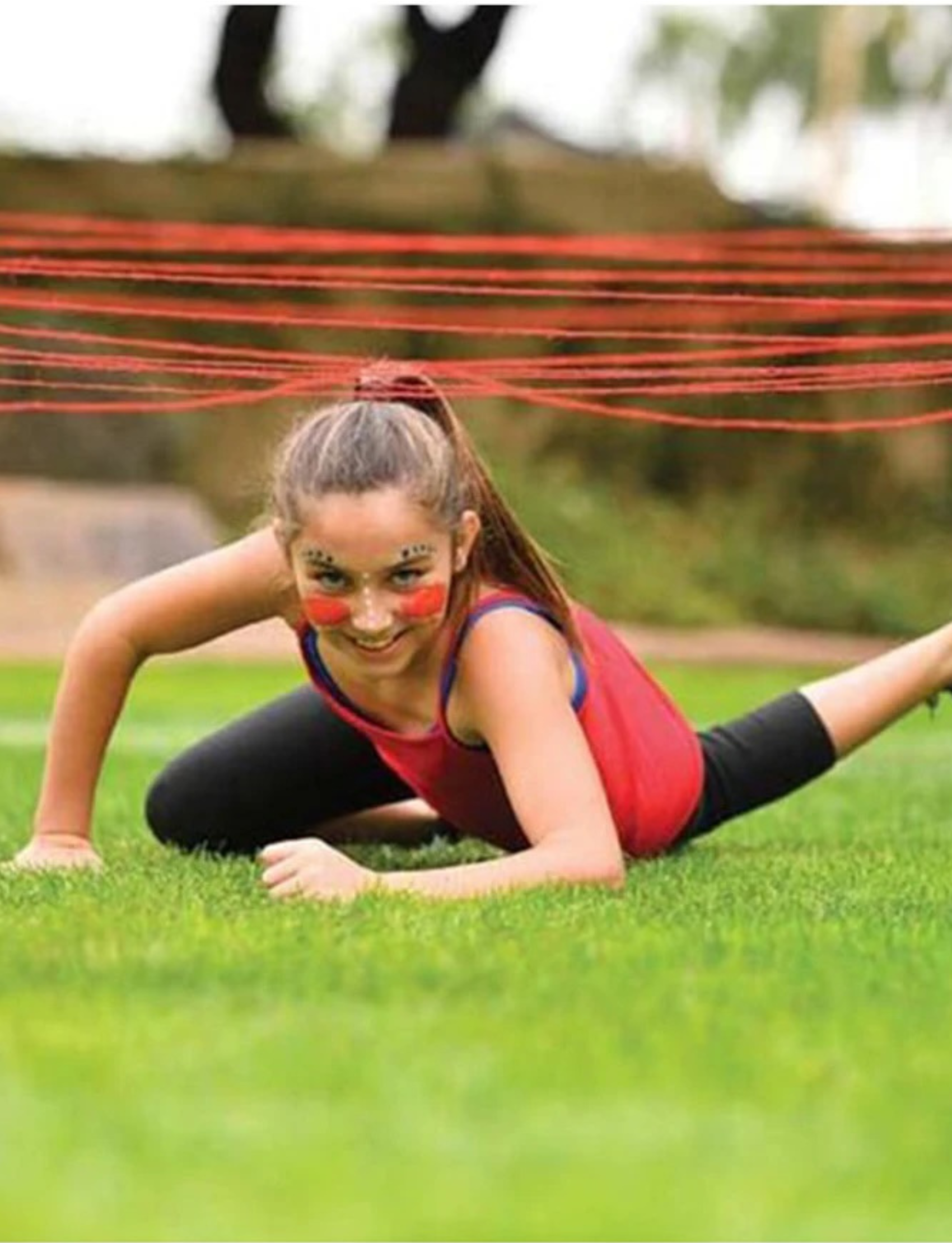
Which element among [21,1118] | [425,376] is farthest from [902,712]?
[21,1118]

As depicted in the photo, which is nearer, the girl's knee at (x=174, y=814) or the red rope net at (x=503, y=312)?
the girl's knee at (x=174, y=814)

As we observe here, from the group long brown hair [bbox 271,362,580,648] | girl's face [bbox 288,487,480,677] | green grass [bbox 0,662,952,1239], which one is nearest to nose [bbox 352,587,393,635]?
girl's face [bbox 288,487,480,677]

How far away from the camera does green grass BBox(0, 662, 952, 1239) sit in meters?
2.19

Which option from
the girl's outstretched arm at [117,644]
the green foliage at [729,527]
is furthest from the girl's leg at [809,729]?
the green foliage at [729,527]

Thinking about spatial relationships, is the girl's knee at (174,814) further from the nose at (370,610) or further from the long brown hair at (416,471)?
the nose at (370,610)

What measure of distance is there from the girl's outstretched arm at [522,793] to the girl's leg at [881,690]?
1.06 m

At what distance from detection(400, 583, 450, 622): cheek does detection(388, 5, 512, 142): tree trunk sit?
58.4 ft

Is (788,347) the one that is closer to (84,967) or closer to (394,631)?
(394,631)

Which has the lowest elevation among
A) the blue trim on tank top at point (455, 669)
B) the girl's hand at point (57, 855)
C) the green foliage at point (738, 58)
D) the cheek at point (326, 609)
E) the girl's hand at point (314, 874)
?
the green foliage at point (738, 58)

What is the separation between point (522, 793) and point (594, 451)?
1445cm

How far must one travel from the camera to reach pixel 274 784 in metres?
5.07

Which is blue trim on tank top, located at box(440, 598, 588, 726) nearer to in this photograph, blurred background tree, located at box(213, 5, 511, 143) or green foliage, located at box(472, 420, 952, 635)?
green foliage, located at box(472, 420, 952, 635)

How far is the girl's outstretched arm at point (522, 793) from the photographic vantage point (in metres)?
3.97

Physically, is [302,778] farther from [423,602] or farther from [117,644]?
[423,602]
